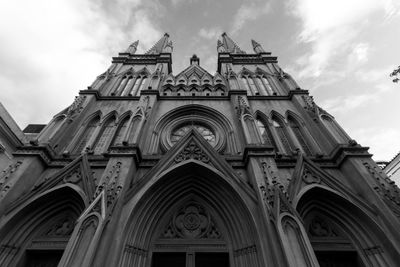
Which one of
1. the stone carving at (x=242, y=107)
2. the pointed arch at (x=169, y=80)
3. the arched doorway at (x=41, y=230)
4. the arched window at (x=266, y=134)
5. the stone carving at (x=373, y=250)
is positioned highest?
the pointed arch at (x=169, y=80)

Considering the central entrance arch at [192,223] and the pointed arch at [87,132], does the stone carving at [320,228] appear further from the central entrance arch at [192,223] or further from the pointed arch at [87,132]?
the pointed arch at [87,132]

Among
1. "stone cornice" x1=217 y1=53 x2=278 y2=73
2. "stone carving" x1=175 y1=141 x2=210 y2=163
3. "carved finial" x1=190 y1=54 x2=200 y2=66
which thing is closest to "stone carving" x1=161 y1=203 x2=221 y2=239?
"stone carving" x1=175 y1=141 x2=210 y2=163

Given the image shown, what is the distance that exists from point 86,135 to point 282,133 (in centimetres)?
1186

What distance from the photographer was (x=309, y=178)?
9070mm

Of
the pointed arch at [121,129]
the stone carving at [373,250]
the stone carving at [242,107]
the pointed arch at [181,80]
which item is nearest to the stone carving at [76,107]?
the pointed arch at [121,129]

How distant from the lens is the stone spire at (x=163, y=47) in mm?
23034

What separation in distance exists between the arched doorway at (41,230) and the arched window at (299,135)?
1139 centimetres

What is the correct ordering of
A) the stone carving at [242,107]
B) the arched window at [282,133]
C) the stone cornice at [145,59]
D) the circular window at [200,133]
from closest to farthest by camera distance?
the arched window at [282,133] → the stone carving at [242,107] → the circular window at [200,133] → the stone cornice at [145,59]

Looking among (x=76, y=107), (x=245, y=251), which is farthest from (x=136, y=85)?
(x=245, y=251)

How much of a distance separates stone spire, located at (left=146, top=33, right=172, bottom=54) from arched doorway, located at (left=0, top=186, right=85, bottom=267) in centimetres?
1799

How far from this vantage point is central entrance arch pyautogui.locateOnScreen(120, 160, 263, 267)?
24.5 feet

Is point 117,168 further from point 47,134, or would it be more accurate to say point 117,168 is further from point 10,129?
point 10,129

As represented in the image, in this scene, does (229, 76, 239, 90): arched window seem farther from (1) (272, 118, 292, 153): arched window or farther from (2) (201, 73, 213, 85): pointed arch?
(1) (272, 118, 292, 153): arched window

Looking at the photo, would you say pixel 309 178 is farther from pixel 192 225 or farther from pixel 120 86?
pixel 120 86
